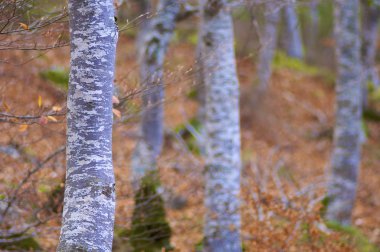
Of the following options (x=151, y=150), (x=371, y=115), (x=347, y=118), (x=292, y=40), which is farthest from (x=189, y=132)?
(x=292, y=40)

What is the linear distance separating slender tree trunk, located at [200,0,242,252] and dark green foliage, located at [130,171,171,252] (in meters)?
0.58

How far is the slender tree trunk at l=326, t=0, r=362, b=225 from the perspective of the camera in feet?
33.3

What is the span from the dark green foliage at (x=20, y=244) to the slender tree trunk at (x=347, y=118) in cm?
543

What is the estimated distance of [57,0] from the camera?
6.20 m

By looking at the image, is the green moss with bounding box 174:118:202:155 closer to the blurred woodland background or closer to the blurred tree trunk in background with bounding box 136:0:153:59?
the blurred woodland background

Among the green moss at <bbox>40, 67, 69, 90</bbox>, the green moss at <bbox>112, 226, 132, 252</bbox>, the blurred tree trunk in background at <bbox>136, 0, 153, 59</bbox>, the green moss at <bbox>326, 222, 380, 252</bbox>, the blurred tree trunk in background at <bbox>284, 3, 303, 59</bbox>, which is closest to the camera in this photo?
the blurred tree trunk in background at <bbox>136, 0, 153, 59</bbox>

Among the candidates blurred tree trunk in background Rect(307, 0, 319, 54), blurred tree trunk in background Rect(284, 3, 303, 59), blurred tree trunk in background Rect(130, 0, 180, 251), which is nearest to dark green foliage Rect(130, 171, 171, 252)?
blurred tree trunk in background Rect(130, 0, 180, 251)

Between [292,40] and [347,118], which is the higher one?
[292,40]

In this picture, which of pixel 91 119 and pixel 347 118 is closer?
pixel 91 119

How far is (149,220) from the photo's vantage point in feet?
23.3

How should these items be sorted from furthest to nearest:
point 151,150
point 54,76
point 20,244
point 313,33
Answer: point 313,33 < point 54,76 < point 151,150 < point 20,244

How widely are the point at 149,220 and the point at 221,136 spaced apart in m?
1.38

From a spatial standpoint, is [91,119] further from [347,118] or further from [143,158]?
[347,118]

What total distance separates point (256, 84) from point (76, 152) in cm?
1374
